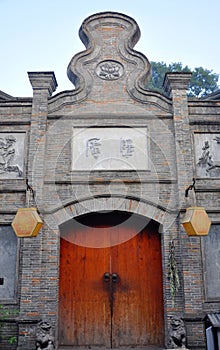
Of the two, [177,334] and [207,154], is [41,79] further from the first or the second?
[177,334]

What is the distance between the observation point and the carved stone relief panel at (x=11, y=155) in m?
7.96

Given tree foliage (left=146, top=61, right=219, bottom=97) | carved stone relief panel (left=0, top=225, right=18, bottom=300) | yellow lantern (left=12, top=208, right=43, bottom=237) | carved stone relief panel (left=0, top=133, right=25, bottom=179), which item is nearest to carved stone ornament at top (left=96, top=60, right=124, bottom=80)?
carved stone relief panel (left=0, top=133, right=25, bottom=179)

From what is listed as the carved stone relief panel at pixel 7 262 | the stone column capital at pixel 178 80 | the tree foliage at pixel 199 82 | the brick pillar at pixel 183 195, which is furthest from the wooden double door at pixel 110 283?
the tree foliage at pixel 199 82

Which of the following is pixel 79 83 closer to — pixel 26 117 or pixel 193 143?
pixel 26 117

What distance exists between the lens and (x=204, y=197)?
7.82 m

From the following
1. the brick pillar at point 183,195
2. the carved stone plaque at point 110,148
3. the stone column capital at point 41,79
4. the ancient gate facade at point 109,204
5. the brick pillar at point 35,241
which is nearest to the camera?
the brick pillar at point 35,241

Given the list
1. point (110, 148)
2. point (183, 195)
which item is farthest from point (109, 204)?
point (183, 195)

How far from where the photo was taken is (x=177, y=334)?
6.59 metres

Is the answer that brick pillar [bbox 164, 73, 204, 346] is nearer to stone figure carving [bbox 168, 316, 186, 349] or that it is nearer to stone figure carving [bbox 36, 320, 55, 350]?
stone figure carving [bbox 168, 316, 186, 349]

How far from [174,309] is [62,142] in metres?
3.80

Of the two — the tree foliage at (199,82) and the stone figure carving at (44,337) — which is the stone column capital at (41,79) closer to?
the stone figure carving at (44,337)

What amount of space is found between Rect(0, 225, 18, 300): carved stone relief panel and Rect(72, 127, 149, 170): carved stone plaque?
5.83ft

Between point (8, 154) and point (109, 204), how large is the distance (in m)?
2.26

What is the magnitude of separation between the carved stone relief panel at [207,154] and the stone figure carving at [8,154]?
355cm
